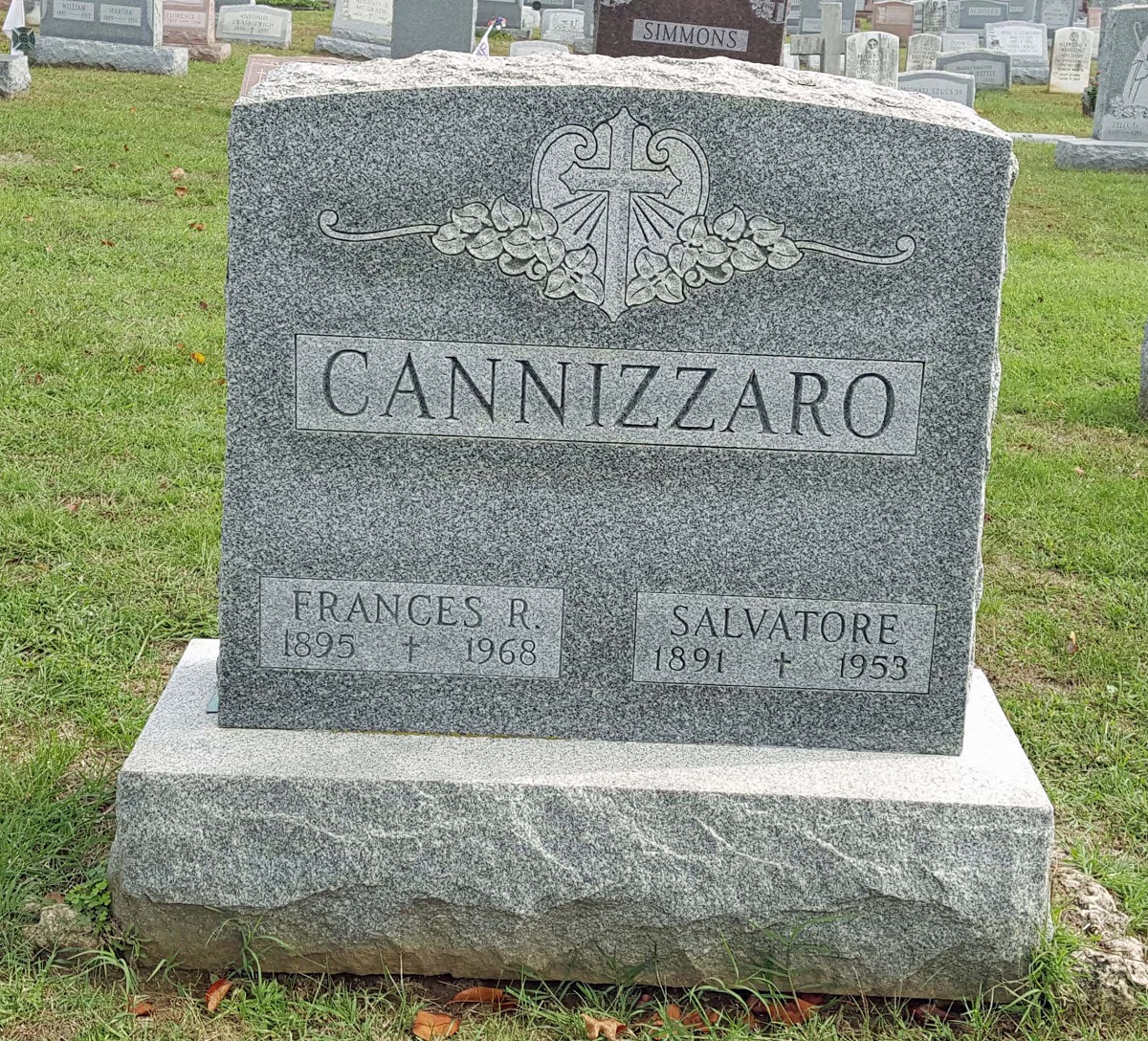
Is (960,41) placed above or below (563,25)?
above

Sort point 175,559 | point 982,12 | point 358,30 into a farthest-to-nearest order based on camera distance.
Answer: point 982,12 → point 358,30 → point 175,559

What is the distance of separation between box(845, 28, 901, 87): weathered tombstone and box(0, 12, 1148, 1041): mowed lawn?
6492 millimetres

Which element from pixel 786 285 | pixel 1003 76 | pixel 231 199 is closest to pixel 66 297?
pixel 231 199

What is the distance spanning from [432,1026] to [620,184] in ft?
5.20

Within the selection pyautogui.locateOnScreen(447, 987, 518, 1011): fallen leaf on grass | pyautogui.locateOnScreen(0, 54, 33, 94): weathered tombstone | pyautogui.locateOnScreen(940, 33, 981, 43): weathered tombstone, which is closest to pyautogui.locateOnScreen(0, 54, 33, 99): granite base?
pyautogui.locateOnScreen(0, 54, 33, 94): weathered tombstone

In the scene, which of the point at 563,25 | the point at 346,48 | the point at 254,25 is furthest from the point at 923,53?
the point at 254,25

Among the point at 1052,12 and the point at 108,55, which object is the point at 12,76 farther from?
the point at 1052,12

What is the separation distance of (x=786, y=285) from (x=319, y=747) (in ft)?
4.12

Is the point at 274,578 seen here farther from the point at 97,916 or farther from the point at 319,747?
the point at 97,916

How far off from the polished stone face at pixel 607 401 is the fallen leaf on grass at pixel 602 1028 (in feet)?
1.78

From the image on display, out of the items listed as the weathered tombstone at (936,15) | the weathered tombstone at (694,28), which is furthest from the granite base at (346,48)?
Answer: the weathered tombstone at (936,15)

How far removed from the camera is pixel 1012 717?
12.5 ft

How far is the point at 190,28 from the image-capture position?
1505 cm

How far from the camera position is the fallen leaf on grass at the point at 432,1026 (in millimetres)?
2617
